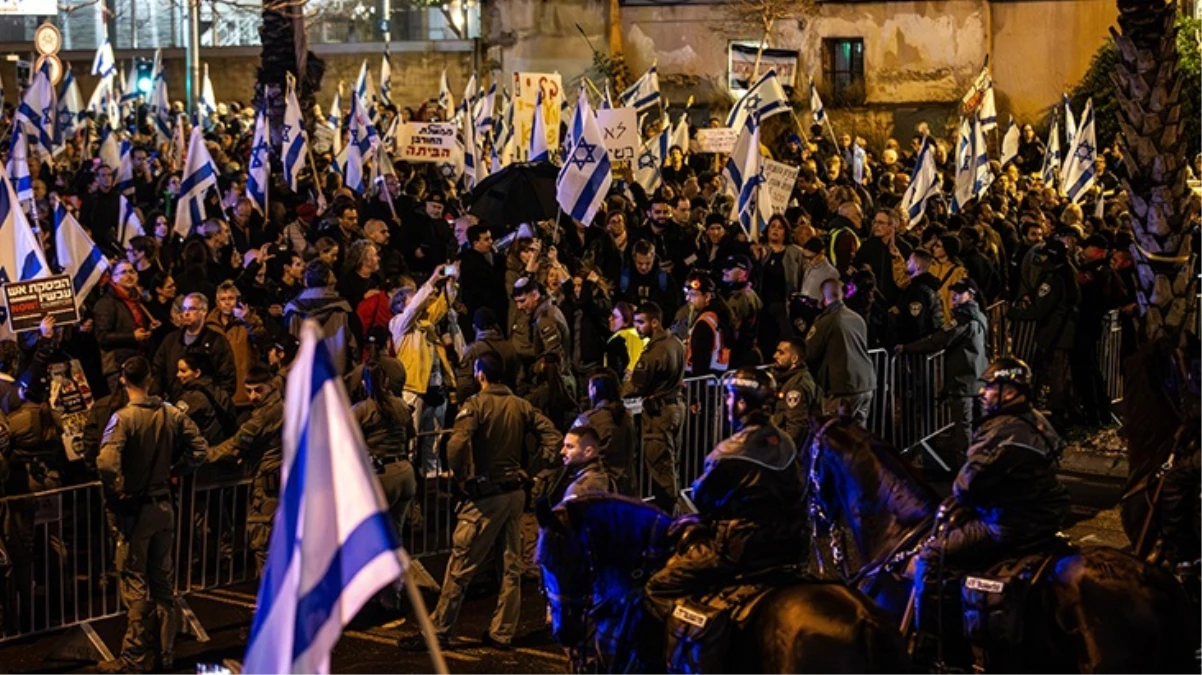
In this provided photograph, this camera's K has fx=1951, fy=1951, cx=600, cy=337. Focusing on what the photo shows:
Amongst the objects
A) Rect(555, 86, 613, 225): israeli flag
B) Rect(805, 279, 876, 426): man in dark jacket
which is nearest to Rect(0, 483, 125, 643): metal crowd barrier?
Rect(805, 279, 876, 426): man in dark jacket

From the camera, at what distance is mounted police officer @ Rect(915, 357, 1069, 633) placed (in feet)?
29.4

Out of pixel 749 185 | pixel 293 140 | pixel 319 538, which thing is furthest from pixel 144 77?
pixel 319 538

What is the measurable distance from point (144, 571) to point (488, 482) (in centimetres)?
208

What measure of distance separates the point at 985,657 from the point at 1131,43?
6.79 metres

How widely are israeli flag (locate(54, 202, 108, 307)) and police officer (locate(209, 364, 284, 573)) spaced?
264 centimetres

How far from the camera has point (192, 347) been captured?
43.9ft

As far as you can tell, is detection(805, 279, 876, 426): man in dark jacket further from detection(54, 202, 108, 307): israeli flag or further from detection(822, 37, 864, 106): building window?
detection(822, 37, 864, 106): building window

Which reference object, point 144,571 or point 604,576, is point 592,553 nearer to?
point 604,576

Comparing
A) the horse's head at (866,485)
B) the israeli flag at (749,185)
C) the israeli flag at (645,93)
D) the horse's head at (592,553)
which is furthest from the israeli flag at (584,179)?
the horse's head at (592,553)

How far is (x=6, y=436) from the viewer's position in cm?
1149

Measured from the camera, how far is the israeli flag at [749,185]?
19625 millimetres

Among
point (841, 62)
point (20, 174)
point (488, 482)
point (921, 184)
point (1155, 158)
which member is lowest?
point (488, 482)

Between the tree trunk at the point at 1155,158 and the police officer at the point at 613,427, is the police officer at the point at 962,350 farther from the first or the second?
the police officer at the point at 613,427

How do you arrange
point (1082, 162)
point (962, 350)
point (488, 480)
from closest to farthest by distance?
point (488, 480) < point (962, 350) < point (1082, 162)
